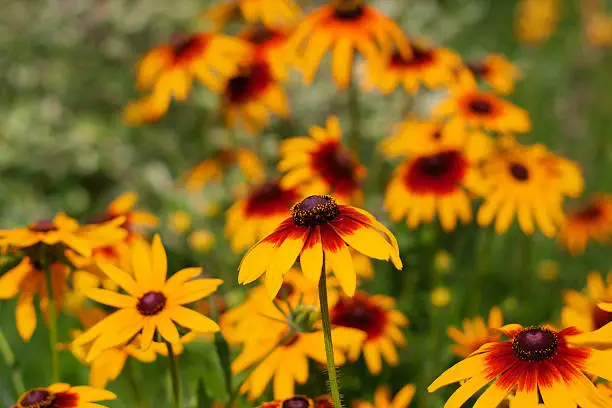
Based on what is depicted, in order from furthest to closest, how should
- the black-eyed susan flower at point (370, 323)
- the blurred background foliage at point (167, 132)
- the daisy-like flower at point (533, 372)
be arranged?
the blurred background foliage at point (167, 132) → the black-eyed susan flower at point (370, 323) → the daisy-like flower at point (533, 372)

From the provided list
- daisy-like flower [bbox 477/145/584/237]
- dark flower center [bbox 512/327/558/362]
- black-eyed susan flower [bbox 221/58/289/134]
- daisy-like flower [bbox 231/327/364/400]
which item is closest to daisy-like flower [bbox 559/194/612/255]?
daisy-like flower [bbox 477/145/584/237]

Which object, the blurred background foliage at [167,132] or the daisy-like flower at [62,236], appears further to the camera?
the blurred background foliage at [167,132]

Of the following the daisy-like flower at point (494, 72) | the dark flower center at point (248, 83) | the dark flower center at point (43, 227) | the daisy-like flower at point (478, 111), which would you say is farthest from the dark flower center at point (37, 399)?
the daisy-like flower at point (494, 72)

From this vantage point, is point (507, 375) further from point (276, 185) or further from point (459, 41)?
point (459, 41)

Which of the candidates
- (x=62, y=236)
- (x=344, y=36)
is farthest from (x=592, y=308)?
(x=62, y=236)

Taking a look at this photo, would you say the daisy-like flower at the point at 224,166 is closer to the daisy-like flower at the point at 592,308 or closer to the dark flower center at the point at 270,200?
the dark flower center at the point at 270,200

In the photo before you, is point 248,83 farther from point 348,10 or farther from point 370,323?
point 370,323
